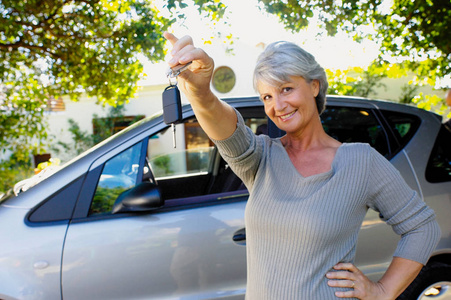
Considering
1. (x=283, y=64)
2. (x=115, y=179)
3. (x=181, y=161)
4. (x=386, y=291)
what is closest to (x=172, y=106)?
(x=283, y=64)

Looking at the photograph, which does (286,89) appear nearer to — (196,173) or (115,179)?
(115,179)

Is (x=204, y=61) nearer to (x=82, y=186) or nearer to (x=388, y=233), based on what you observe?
(x=82, y=186)

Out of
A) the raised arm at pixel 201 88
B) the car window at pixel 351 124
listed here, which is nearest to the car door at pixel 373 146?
the car window at pixel 351 124

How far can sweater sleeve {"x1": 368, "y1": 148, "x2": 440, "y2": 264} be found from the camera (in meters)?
1.35

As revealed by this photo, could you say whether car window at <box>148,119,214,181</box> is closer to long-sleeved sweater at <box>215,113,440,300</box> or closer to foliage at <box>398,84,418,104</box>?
long-sleeved sweater at <box>215,113,440,300</box>

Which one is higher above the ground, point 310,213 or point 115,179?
point 310,213

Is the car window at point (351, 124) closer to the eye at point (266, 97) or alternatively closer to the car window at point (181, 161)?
the car window at point (181, 161)

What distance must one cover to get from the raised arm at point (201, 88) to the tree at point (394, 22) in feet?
9.37

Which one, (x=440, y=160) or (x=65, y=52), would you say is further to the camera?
(x=65, y=52)

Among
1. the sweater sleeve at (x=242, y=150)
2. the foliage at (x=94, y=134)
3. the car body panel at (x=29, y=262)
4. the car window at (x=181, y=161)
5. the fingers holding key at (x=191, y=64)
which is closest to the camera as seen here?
the fingers holding key at (x=191, y=64)

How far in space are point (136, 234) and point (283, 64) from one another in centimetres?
133

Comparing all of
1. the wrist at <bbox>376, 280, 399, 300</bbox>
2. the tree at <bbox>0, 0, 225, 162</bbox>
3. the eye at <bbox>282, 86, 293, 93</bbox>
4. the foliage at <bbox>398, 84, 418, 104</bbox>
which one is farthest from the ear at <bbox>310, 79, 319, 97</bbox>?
the foliage at <bbox>398, 84, 418, 104</bbox>

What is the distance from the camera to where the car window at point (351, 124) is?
2.72 meters

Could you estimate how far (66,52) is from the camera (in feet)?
19.2
